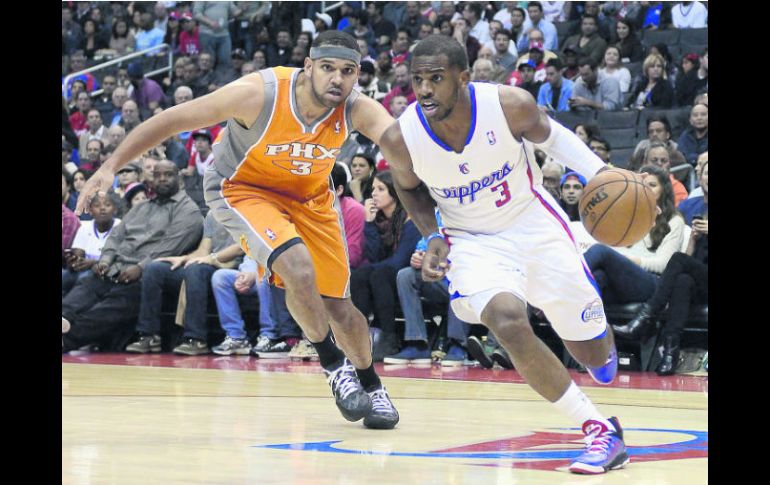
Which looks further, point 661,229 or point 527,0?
point 527,0

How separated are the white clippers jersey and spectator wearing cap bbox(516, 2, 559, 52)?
9219 millimetres

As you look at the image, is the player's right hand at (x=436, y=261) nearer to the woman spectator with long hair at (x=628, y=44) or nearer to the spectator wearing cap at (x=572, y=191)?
the spectator wearing cap at (x=572, y=191)

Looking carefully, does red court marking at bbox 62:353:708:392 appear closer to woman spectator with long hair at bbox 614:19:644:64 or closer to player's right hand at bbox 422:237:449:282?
player's right hand at bbox 422:237:449:282

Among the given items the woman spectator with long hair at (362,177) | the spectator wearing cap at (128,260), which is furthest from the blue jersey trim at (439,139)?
the spectator wearing cap at (128,260)

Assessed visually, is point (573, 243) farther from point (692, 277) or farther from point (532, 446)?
point (692, 277)

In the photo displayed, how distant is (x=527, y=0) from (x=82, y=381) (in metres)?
9.19

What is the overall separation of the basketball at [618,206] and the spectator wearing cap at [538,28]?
9337mm

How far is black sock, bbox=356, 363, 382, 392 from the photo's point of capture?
5.62 m

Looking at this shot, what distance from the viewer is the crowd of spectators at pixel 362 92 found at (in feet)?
30.6

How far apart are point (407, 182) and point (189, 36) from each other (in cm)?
1302

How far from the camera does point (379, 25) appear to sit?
51.5 ft

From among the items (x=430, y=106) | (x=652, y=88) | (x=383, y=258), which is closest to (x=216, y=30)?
(x=652, y=88)

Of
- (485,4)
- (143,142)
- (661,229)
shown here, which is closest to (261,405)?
(143,142)
